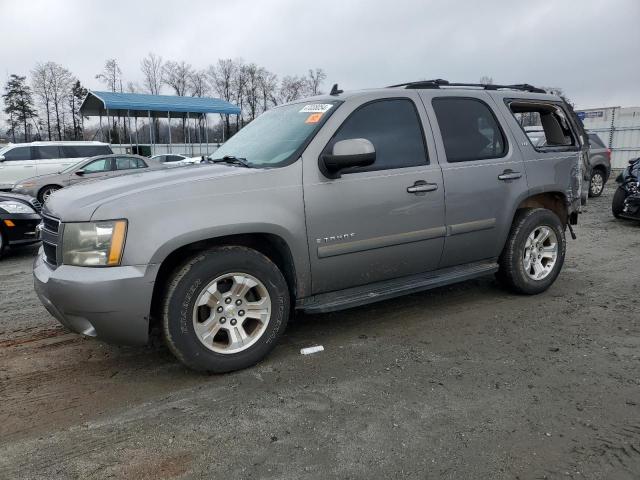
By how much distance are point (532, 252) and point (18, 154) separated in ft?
56.5

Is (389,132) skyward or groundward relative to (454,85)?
groundward

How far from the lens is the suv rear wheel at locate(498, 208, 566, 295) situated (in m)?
4.68

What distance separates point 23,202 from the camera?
7.65m

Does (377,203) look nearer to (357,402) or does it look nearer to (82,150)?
(357,402)

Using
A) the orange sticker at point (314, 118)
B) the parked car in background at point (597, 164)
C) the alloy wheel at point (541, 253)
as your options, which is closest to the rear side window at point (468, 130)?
the alloy wheel at point (541, 253)

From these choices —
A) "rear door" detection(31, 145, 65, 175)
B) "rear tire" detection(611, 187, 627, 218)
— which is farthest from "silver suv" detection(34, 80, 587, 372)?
"rear door" detection(31, 145, 65, 175)

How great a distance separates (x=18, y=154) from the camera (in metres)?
16.5

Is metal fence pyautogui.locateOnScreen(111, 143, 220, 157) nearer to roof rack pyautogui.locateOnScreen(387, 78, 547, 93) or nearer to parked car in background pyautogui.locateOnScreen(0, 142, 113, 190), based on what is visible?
parked car in background pyautogui.locateOnScreen(0, 142, 113, 190)

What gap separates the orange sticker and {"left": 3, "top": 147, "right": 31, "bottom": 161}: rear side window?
16.2 metres

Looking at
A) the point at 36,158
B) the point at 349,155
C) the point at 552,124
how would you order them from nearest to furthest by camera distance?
the point at 349,155 → the point at 552,124 → the point at 36,158

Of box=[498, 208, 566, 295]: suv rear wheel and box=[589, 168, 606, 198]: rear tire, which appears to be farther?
box=[589, 168, 606, 198]: rear tire

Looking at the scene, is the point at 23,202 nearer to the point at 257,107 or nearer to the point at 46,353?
the point at 46,353

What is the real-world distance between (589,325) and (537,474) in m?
2.28

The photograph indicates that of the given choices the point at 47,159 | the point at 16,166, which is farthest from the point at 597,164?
the point at 16,166
